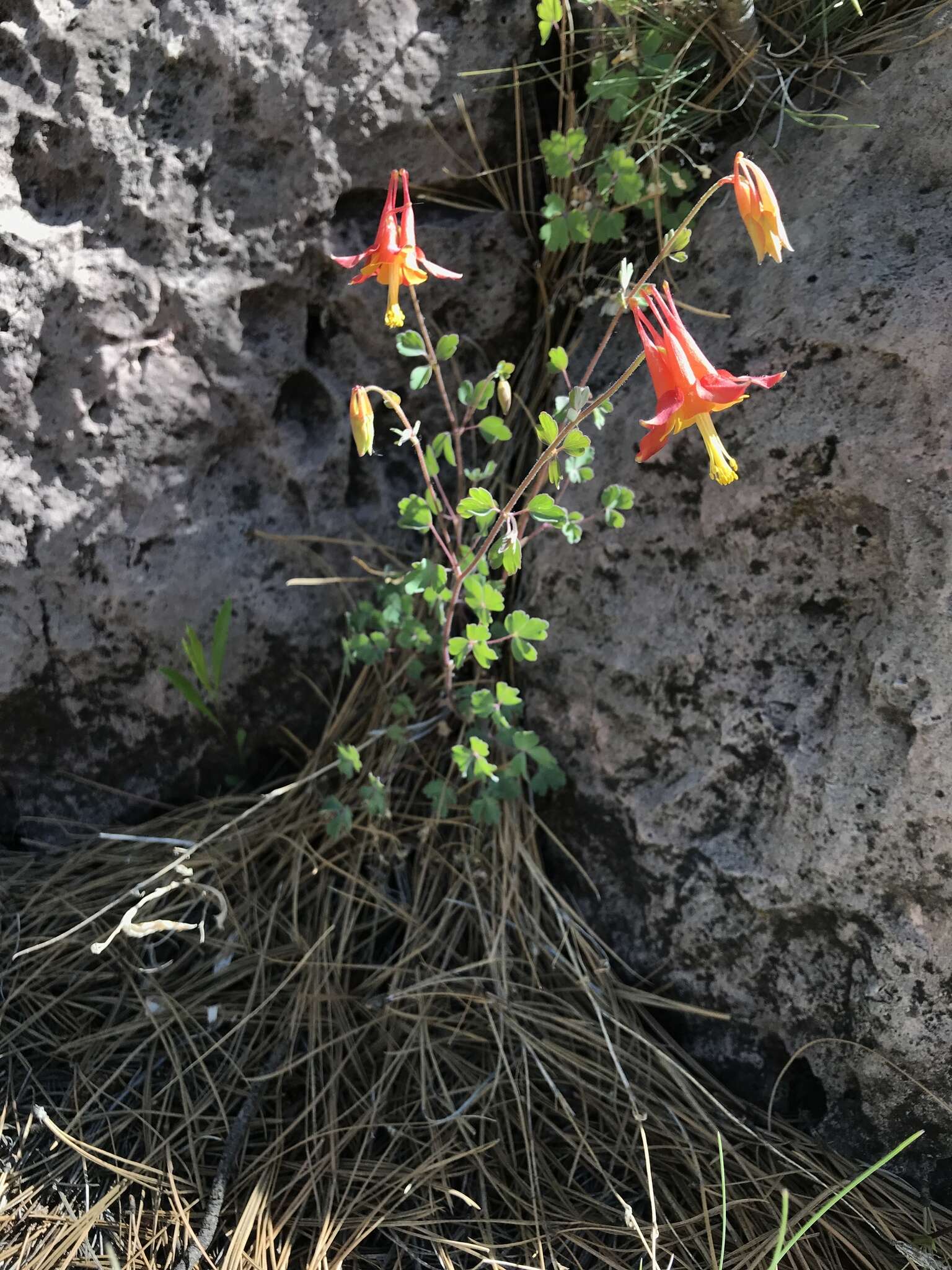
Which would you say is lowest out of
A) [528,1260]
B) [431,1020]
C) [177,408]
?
[528,1260]

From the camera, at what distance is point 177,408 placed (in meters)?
2.03

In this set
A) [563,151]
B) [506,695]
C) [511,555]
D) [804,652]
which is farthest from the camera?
[563,151]

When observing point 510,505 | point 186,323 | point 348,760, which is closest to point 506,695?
point 348,760

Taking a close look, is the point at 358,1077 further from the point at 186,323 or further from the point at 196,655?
the point at 186,323

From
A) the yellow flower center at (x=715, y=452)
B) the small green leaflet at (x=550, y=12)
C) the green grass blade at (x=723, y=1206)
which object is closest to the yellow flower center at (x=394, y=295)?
the yellow flower center at (x=715, y=452)

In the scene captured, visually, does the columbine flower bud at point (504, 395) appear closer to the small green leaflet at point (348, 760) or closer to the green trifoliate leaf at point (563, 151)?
the green trifoliate leaf at point (563, 151)

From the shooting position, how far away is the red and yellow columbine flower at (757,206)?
1316 mm

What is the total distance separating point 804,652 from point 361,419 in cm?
85

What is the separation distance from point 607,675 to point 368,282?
98 cm

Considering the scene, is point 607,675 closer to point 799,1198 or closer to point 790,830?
point 790,830

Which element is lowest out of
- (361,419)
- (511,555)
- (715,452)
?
(511,555)

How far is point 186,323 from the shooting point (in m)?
2.02

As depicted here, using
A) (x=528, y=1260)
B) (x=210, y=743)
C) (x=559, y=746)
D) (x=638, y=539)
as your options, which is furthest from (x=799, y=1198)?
(x=210, y=743)

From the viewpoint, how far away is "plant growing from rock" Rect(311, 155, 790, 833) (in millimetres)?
1329
